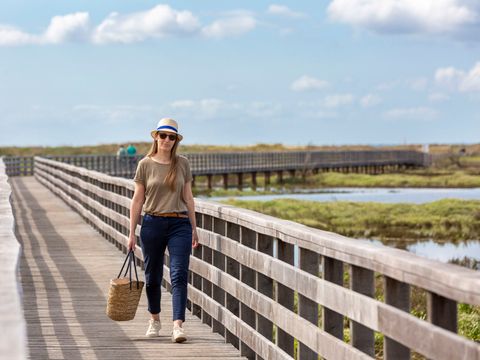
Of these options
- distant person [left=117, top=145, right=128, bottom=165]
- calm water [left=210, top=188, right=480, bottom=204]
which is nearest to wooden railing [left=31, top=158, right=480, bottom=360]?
distant person [left=117, top=145, right=128, bottom=165]

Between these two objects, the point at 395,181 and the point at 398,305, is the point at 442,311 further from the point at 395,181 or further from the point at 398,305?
the point at 395,181

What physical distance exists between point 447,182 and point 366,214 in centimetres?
3332

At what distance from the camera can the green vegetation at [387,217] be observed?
35.5 m

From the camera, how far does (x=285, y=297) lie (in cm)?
703

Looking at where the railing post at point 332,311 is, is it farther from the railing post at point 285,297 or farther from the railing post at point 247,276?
the railing post at point 247,276

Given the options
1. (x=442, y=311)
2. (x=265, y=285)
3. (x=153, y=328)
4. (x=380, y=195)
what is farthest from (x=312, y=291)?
(x=380, y=195)

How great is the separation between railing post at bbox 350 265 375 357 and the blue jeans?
→ 3054mm

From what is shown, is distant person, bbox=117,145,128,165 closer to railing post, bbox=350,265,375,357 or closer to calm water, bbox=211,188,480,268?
calm water, bbox=211,188,480,268

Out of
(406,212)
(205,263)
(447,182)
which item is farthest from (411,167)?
(205,263)

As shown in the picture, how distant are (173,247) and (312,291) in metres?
2.42

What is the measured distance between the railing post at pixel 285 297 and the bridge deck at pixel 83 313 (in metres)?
1.01

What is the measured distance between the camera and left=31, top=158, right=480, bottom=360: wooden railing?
13.7 feet

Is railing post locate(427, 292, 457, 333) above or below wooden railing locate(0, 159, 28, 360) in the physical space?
below

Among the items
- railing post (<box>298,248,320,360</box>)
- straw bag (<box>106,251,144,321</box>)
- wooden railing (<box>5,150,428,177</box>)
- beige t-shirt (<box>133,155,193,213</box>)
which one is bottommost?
wooden railing (<box>5,150,428,177</box>)
